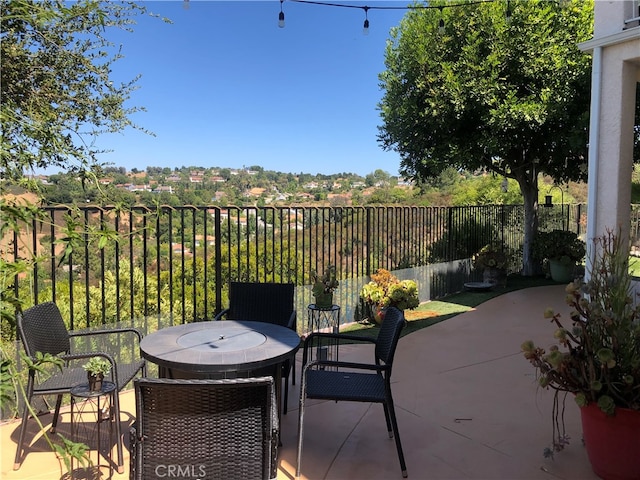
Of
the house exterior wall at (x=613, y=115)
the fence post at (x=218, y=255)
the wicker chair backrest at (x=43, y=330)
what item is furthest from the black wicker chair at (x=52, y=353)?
the house exterior wall at (x=613, y=115)

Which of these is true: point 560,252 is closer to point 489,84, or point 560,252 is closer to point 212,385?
point 489,84

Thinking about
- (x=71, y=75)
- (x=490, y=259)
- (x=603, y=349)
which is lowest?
(x=490, y=259)

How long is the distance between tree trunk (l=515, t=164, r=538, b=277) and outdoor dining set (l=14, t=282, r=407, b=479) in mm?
7204

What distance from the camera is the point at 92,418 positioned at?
3145mm

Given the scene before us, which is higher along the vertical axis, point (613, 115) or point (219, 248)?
point (613, 115)

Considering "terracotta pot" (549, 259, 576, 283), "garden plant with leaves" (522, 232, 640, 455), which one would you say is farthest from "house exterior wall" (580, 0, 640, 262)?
"terracotta pot" (549, 259, 576, 283)

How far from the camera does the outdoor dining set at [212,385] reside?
5.51 ft

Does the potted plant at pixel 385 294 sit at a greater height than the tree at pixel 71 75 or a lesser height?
lesser

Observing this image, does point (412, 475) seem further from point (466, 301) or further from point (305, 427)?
point (466, 301)

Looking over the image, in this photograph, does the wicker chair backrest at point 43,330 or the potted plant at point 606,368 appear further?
the wicker chair backrest at point 43,330

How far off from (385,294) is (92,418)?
3.94 m

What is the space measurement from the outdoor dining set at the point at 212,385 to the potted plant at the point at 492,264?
5791mm

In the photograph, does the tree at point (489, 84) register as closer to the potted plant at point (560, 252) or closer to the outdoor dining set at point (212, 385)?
the potted plant at point (560, 252)

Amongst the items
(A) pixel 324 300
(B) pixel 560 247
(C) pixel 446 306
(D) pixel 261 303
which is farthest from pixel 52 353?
(B) pixel 560 247
